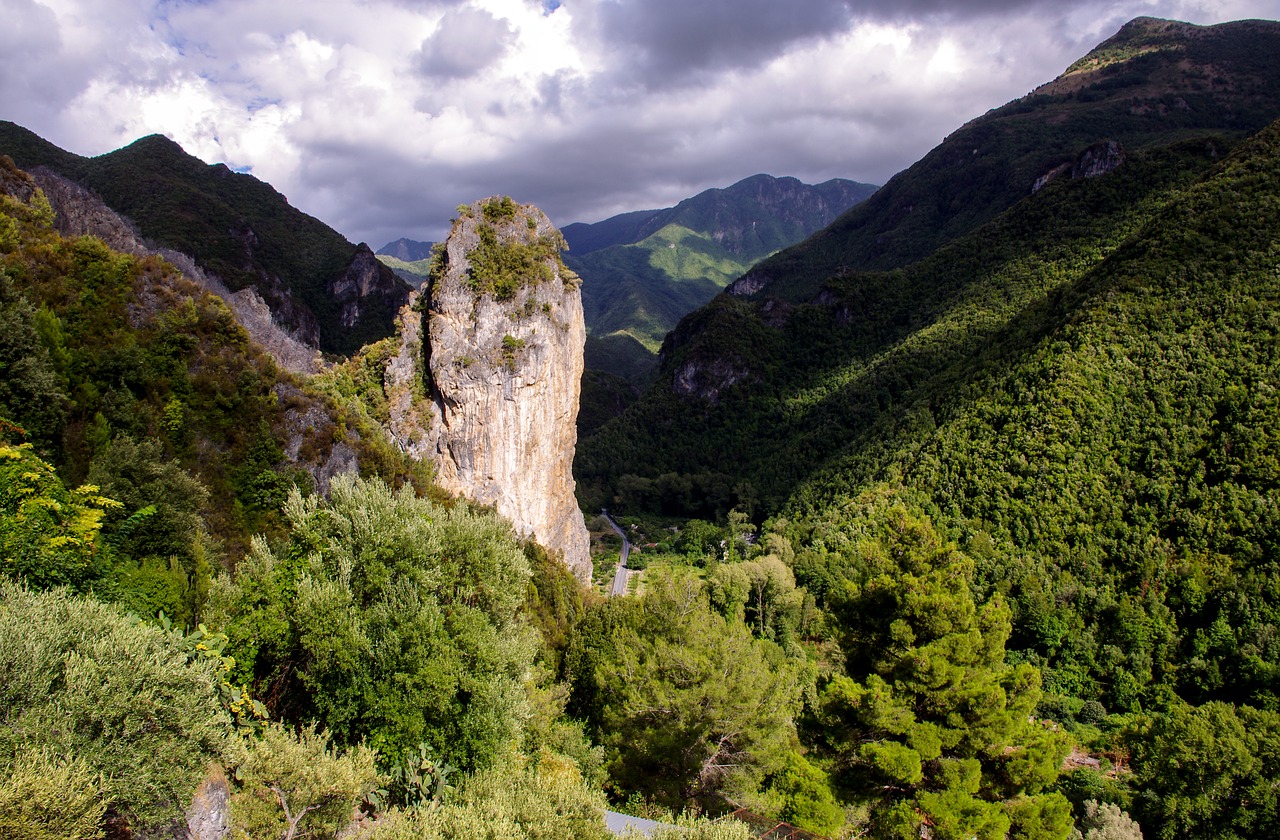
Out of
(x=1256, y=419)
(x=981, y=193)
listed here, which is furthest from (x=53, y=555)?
(x=981, y=193)

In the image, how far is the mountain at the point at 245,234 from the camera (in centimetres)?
6706

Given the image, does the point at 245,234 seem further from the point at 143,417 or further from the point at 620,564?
the point at 143,417

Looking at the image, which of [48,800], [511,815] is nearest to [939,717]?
[511,815]

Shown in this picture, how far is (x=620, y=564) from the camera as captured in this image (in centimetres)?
6494

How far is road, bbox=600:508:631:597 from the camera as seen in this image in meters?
56.1

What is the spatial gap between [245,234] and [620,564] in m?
61.0

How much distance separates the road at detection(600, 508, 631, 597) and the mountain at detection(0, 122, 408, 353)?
1546 inches

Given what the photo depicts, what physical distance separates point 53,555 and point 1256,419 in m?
55.3

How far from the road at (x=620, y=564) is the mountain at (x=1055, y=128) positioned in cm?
7526

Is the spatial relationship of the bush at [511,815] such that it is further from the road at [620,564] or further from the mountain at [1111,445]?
the road at [620,564]

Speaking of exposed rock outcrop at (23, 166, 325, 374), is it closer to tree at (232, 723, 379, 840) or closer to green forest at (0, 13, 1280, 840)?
green forest at (0, 13, 1280, 840)

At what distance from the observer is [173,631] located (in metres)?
10.9

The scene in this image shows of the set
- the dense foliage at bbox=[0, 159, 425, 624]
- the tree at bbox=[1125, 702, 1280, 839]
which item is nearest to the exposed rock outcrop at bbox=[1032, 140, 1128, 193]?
the tree at bbox=[1125, 702, 1280, 839]

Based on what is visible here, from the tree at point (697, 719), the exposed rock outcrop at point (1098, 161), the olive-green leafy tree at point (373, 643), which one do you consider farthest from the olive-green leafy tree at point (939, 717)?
the exposed rock outcrop at point (1098, 161)
